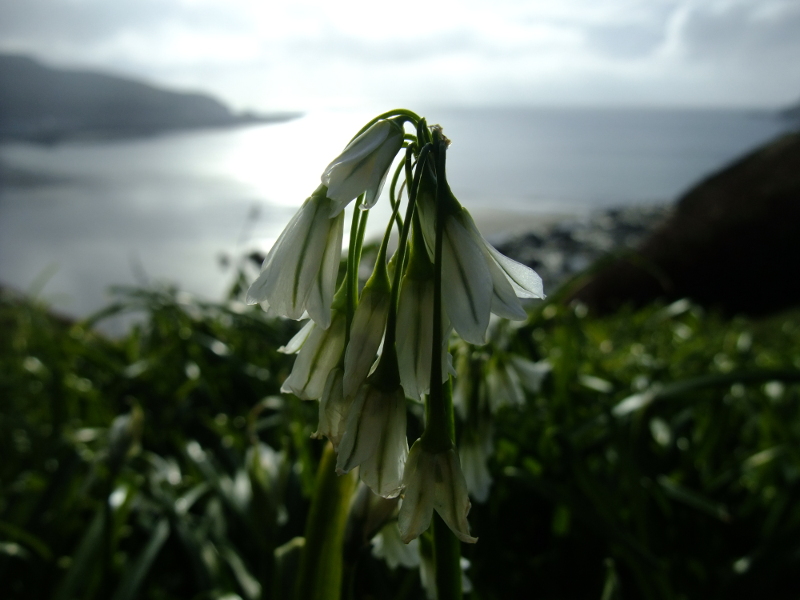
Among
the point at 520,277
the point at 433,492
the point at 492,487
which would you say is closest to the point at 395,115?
A: the point at 520,277

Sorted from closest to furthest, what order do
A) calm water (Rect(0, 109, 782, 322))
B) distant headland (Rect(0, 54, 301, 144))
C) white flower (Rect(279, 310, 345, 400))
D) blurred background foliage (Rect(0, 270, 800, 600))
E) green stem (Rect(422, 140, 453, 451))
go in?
green stem (Rect(422, 140, 453, 451))
white flower (Rect(279, 310, 345, 400))
blurred background foliage (Rect(0, 270, 800, 600))
calm water (Rect(0, 109, 782, 322))
distant headland (Rect(0, 54, 301, 144))

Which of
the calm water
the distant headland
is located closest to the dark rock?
the calm water

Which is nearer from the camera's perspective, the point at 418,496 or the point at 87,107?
the point at 418,496

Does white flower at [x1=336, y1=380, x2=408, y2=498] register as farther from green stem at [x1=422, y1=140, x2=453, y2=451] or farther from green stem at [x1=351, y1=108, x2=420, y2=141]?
green stem at [x1=351, y1=108, x2=420, y2=141]

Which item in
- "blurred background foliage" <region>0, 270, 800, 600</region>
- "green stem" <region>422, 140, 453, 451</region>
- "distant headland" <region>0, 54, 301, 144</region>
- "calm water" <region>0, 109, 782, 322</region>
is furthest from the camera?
"distant headland" <region>0, 54, 301, 144</region>

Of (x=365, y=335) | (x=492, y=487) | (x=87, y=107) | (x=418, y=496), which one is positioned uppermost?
(x=87, y=107)

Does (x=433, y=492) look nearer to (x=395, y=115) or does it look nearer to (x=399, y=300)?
(x=399, y=300)

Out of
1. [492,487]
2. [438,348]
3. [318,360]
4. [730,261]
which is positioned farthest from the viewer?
[730,261]
